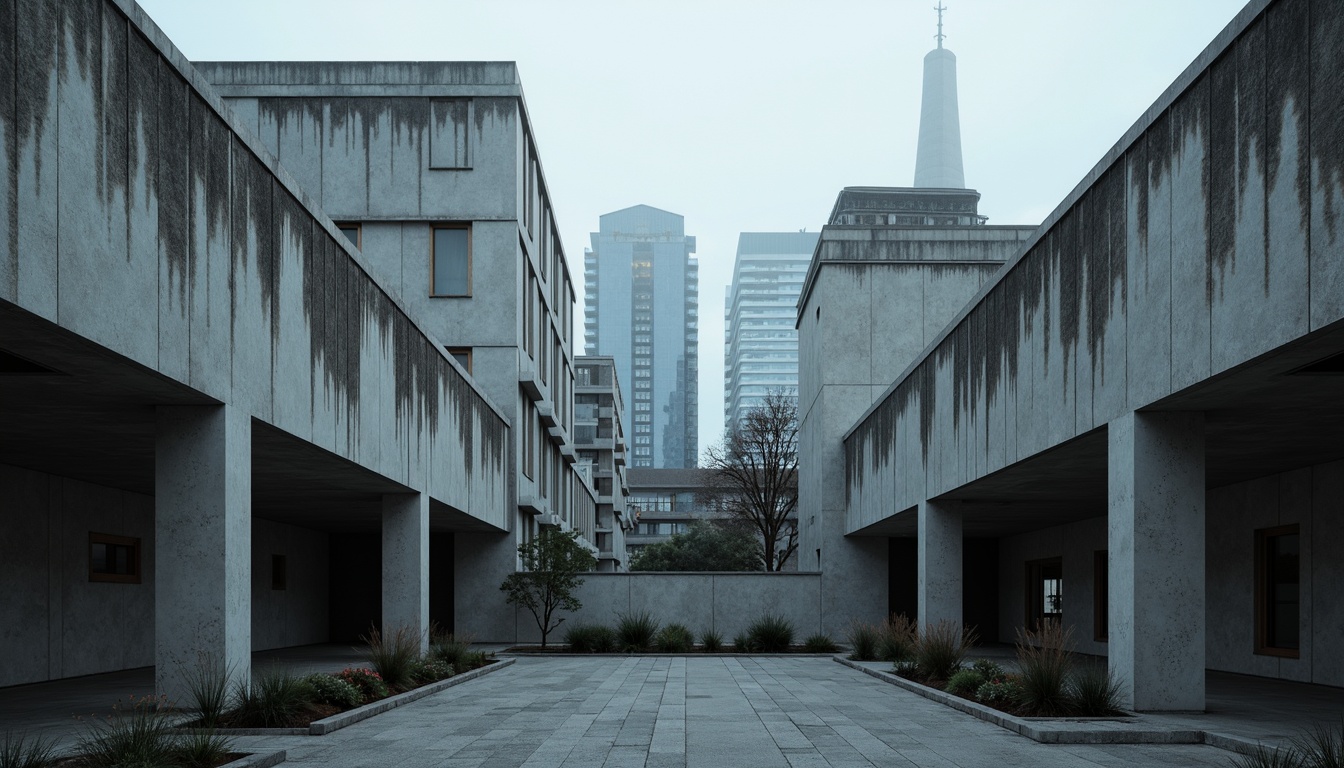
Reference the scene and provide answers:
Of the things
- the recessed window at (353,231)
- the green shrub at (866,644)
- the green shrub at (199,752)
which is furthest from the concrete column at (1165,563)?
the recessed window at (353,231)

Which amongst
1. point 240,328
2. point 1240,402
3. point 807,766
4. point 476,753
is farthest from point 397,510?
point 1240,402

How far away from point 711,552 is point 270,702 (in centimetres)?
6017

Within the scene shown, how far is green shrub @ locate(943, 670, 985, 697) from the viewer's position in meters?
15.2

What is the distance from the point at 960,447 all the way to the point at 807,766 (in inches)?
408

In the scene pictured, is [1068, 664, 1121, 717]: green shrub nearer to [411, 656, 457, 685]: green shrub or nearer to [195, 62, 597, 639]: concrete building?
[411, 656, 457, 685]: green shrub

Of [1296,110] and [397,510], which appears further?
[397,510]

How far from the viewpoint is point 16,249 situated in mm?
7629

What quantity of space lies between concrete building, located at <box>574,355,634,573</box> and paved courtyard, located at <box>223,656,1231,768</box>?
189ft

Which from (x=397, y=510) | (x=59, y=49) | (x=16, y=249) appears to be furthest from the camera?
(x=397, y=510)

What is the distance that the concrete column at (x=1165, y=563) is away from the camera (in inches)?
484

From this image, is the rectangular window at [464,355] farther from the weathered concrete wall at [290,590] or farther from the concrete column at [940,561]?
the concrete column at [940,561]

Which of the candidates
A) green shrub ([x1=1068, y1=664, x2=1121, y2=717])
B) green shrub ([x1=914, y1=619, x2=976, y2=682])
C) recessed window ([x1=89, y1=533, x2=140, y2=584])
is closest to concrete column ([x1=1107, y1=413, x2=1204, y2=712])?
green shrub ([x1=1068, y1=664, x2=1121, y2=717])

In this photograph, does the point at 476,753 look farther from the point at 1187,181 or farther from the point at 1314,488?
the point at 1314,488

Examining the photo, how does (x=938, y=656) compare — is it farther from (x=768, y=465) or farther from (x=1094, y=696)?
(x=768, y=465)
